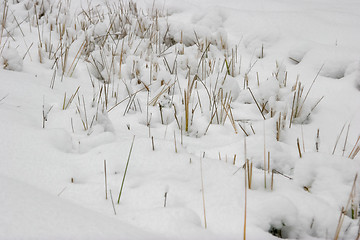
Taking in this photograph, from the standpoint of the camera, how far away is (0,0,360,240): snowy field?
868mm

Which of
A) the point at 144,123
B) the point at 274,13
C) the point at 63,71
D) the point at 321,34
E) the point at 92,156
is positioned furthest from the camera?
the point at 274,13

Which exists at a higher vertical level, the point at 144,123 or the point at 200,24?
the point at 200,24

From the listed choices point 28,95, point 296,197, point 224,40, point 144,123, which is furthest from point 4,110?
Result: point 224,40

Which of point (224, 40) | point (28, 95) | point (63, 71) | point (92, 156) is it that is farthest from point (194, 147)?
point (224, 40)

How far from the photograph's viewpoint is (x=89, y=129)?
1.47m

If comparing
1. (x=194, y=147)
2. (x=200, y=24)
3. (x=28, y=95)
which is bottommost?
(x=194, y=147)

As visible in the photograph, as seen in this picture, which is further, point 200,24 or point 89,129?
point 200,24

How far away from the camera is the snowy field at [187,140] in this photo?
868 millimetres

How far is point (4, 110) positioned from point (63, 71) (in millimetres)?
871

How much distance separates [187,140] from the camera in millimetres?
1522

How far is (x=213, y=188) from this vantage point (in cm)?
104

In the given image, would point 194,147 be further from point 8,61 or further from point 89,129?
point 8,61

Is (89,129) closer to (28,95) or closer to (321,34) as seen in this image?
(28,95)

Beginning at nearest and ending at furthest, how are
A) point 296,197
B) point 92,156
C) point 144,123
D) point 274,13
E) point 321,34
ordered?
point 296,197 → point 92,156 → point 144,123 → point 321,34 → point 274,13
